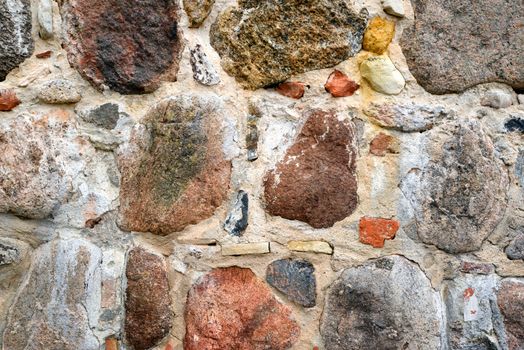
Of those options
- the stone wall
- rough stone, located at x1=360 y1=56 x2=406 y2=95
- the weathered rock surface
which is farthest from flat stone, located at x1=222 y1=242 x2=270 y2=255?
rough stone, located at x1=360 y1=56 x2=406 y2=95

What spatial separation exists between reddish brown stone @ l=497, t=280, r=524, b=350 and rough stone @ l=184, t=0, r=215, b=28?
0.88m

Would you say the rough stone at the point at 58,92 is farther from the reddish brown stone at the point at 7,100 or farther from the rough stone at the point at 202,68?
the rough stone at the point at 202,68

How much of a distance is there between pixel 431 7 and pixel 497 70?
20 cm

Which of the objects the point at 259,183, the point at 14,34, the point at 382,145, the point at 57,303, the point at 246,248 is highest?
the point at 14,34

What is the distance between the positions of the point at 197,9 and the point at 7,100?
1.44 feet

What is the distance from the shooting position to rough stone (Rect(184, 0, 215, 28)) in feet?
4.07

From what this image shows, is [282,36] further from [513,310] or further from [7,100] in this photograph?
[513,310]

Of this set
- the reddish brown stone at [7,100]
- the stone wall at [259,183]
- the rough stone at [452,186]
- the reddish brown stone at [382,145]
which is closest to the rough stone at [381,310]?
the stone wall at [259,183]

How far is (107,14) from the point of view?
123 cm

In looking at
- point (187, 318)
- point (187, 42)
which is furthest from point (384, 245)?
point (187, 42)

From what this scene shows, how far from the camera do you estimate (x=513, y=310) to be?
129 cm

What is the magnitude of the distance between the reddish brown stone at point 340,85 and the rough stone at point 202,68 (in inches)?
9.6

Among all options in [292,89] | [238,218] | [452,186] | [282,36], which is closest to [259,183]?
[238,218]

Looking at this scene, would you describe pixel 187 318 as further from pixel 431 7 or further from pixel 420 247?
pixel 431 7
